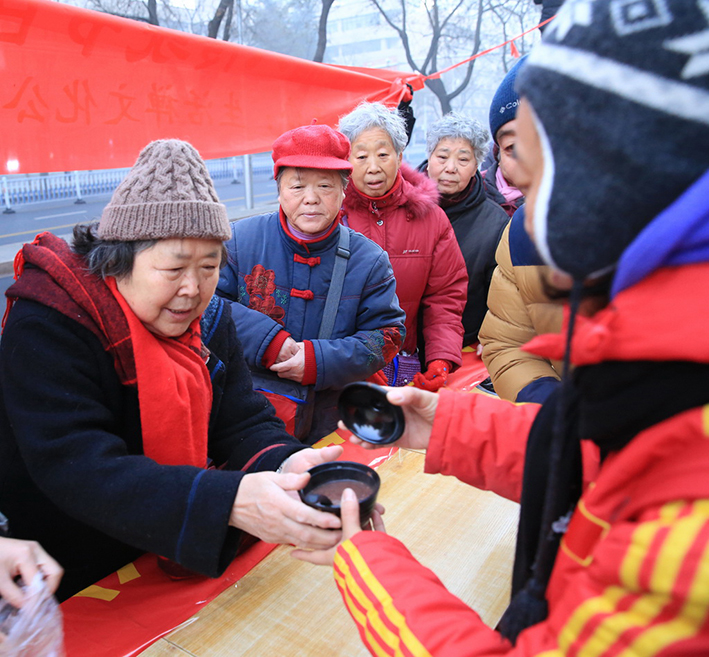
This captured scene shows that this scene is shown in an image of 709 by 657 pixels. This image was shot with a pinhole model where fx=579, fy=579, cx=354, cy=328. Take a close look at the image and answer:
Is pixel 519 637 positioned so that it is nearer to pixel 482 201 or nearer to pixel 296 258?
pixel 296 258

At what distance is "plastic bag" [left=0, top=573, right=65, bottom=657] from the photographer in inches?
42.3

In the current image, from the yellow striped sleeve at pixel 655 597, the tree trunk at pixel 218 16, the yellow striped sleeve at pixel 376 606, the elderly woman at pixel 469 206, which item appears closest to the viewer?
the yellow striped sleeve at pixel 655 597

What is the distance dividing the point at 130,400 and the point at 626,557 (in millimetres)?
1238

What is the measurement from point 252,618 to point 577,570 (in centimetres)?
84

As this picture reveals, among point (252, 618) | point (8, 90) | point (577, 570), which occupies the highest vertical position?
point (8, 90)

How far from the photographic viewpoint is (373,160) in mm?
3260

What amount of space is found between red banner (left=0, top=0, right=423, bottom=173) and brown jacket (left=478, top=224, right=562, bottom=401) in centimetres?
203

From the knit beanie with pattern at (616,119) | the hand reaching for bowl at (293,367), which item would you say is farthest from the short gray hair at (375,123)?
the knit beanie with pattern at (616,119)

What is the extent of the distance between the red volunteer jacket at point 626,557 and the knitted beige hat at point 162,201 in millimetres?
913

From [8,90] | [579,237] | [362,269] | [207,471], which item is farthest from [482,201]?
[579,237]

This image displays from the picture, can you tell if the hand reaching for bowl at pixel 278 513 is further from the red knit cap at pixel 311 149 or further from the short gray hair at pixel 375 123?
the short gray hair at pixel 375 123

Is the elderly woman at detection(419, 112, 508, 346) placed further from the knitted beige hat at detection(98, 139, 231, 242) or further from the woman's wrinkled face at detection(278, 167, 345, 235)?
the knitted beige hat at detection(98, 139, 231, 242)

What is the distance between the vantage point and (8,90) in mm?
2498

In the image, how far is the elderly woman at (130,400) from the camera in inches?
52.3
